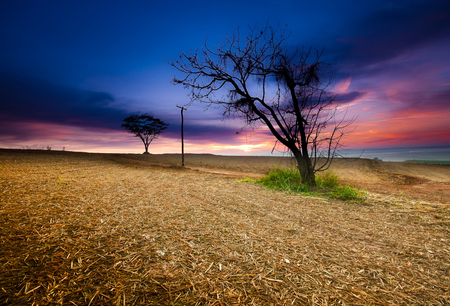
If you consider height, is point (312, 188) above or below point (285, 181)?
below

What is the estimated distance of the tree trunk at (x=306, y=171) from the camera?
6840mm

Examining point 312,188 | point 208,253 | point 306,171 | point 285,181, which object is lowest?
point 208,253

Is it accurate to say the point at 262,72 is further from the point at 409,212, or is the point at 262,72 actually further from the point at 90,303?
the point at 90,303

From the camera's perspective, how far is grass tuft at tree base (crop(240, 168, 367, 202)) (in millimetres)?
5852

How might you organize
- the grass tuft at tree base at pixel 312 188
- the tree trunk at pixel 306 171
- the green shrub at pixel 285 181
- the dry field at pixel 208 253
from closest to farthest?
the dry field at pixel 208 253 → the grass tuft at tree base at pixel 312 188 → the green shrub at pixel 285 181 → the tree trunk at pixel 306 171

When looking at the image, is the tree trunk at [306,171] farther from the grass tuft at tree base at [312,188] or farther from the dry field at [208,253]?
the dry field at [208,253]

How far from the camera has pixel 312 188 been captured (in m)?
6.67

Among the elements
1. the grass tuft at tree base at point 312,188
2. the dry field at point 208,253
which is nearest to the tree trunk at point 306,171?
the grass tuft at tree base at point 312,188

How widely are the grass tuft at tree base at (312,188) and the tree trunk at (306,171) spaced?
19 cm

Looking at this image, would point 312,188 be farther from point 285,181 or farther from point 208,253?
point 208,253

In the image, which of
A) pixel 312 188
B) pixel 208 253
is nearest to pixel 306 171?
pixel 312 188

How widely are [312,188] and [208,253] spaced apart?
5.35 meters

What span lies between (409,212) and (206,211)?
4.51 meters

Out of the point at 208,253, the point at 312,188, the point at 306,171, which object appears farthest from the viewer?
the point at 306,171
